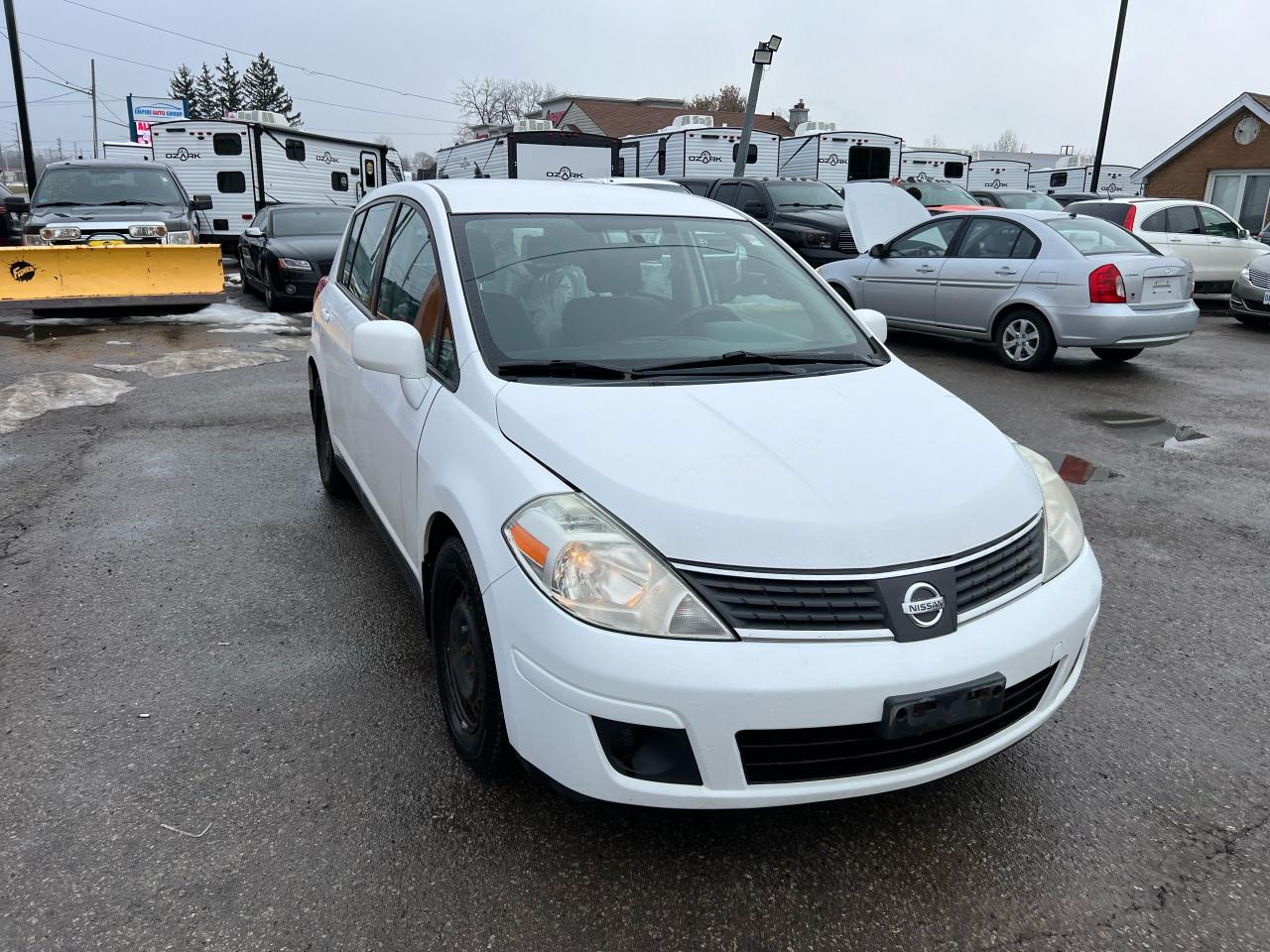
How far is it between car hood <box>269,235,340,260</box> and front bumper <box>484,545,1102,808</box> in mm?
11516

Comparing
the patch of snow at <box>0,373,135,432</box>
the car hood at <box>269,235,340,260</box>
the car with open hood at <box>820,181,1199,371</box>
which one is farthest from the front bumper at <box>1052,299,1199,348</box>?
the car hood at <box>269,235,340,260</box>

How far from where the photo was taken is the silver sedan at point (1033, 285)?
8570 mm

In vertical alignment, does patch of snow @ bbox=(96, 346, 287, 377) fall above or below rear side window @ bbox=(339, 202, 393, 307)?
below

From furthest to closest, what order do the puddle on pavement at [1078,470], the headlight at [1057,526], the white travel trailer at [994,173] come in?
the white travel trailer at [994,173], the puddle on pavement at [1078,470], the headlight at [1057,526]

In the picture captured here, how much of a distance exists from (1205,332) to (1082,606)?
12271 mm

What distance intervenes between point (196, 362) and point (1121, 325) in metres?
8.96

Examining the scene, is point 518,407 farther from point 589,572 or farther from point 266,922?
point 266,922

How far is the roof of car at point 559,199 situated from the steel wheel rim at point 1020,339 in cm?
604

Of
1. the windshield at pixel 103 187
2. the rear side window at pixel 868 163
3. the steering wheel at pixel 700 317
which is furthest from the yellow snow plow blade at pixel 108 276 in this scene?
the rear side window at pixel 868 163

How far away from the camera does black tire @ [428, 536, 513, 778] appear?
2449mm

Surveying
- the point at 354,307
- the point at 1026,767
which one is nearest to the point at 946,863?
the point at 1026,767

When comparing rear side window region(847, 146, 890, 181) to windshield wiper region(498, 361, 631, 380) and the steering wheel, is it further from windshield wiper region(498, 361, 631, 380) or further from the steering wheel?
windshield wiper region(498, 361, 631, 380)

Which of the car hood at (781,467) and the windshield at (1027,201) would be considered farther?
the windshield at (1027,201)

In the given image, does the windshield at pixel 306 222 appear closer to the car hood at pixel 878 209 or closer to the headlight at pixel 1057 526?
the car hood at pixel 878 209
